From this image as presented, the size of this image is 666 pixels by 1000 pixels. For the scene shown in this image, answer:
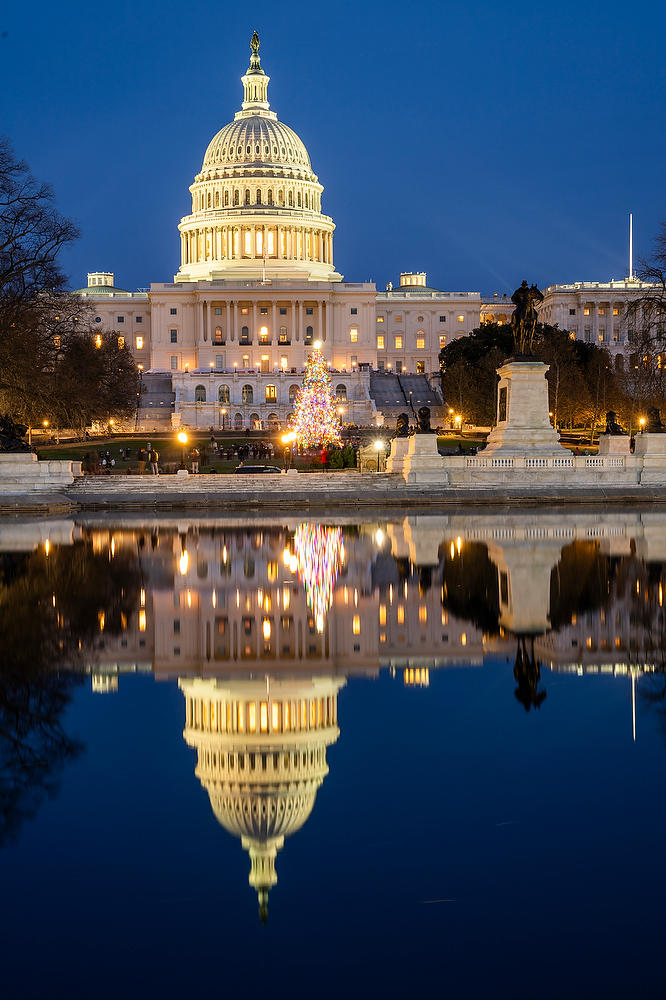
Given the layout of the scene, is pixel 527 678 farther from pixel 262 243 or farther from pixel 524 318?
pixel 262 243

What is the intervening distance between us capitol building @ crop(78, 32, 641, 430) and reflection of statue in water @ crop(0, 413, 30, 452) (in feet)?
305

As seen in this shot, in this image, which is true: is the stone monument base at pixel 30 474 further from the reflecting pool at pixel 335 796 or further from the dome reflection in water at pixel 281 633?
the reflecting pool at pixel 335 796

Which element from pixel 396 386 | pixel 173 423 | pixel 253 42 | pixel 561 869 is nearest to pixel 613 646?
pixel 561 869

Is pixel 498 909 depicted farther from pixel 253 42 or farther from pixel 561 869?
pixel 253 42

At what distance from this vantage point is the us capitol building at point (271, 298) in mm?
153000

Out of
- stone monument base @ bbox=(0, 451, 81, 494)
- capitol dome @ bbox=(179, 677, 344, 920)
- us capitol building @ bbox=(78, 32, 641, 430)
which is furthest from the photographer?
us capitol building @ bbox=(78, 32, 641, 430)

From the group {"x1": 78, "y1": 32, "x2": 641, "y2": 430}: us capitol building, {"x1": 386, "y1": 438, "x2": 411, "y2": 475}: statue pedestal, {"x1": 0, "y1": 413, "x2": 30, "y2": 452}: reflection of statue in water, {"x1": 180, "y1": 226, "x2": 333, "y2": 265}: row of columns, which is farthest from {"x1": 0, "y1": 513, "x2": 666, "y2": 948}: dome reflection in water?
{"x1": 180, "y1": 226, "x2": 333, "y2": 265}: row of columns

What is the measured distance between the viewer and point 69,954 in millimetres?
6410

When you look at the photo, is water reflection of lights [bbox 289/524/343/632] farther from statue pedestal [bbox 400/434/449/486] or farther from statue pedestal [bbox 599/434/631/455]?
statue pedestal [bbox 599/434/631/455]

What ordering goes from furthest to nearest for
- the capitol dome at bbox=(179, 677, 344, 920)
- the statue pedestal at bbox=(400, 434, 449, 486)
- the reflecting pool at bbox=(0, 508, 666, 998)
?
1. the statue pedestal at bbox=(400, 434, 449, 486)
2. the capitol dome at bbox=(179, 677, 344, 920)
3. the reflecting pool at bbox=(0, 508, 666, 998)

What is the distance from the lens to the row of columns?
164125 mm

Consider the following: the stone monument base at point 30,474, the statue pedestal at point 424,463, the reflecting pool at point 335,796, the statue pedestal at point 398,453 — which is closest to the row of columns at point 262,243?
the statue pedestal at point 398,453

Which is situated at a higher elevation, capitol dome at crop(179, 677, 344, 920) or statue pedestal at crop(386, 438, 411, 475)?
statue pedestal at crop(386, 438, 411, 475)

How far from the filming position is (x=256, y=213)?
16200 centimetres
